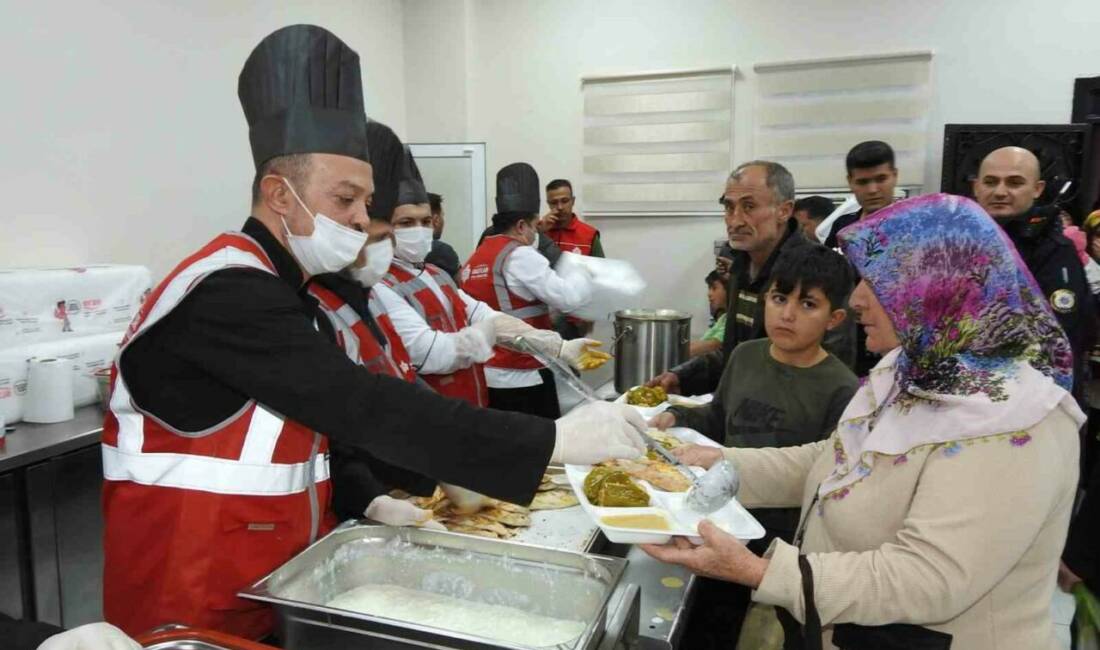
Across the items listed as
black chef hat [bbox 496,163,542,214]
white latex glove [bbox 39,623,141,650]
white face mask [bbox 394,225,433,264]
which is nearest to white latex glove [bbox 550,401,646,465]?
white latex glove [bbox 39,623,141,650]

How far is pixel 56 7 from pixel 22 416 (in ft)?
5.29

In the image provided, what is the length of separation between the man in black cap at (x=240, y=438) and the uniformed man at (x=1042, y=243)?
202 cm

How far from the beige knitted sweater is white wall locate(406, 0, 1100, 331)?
395 centimetres

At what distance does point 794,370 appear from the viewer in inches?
70.3

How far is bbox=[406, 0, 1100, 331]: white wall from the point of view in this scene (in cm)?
417

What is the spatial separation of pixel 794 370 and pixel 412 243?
1.35m

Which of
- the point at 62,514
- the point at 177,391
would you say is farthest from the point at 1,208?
the point at 177,391

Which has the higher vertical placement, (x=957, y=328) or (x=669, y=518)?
A: (x=957, y=328)

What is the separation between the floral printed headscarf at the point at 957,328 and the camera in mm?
1017

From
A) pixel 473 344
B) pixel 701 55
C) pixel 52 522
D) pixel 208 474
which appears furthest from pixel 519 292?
pixel 701 55

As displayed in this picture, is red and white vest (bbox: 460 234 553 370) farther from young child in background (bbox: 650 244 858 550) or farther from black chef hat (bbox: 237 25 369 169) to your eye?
black chef hat (bbox: 237 25 369 169)

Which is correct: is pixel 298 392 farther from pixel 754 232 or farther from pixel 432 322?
pixel 754 232

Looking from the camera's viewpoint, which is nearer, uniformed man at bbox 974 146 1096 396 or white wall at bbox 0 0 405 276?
uniformed man at bbox 974 146 1096 396

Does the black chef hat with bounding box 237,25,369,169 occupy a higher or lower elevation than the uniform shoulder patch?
higher
